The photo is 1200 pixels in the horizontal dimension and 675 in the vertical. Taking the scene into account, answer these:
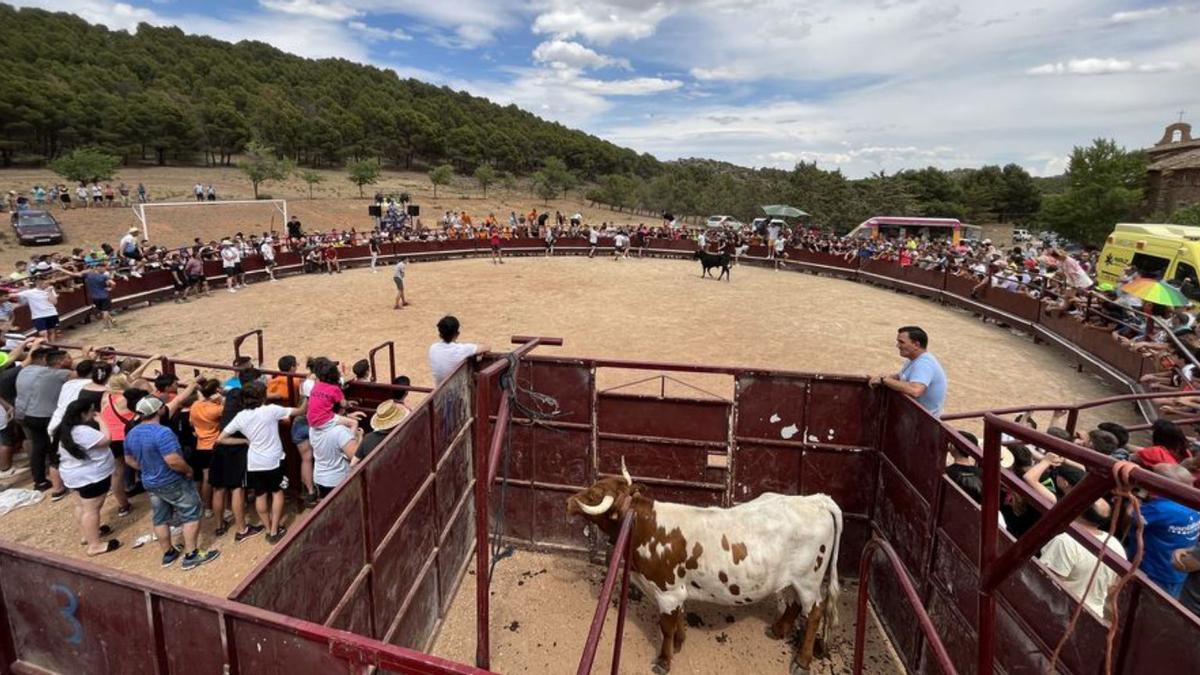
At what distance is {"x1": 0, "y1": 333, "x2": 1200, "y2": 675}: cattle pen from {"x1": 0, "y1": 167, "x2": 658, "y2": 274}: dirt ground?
29281mm

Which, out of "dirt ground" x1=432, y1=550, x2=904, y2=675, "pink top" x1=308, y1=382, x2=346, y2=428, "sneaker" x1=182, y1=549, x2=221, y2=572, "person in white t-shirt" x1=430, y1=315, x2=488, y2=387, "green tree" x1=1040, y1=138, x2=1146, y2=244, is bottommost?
"dirt ground" x1=432, y1=550, x2=904, y2=675

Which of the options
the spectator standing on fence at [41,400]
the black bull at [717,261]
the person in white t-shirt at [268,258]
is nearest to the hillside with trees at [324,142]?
the person in white t-shirt at [268,258]

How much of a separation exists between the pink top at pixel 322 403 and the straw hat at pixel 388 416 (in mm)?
404

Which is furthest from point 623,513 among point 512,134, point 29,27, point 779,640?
point 29,27

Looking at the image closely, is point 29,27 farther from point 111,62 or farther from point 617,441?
point 617,441

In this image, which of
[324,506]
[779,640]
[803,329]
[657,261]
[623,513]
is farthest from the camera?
[657,261]

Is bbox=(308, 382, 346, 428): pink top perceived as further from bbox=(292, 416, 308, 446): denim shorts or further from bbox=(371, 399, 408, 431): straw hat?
bbox=(292, 416, 308, 446): denim shorts

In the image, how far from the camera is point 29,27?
281 ft

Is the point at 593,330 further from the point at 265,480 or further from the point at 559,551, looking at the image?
the point at 265,480

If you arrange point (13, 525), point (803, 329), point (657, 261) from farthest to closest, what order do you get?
point (657, 261) < point (803, 329) < point (13, 525)

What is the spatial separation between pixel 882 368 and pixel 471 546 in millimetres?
10262

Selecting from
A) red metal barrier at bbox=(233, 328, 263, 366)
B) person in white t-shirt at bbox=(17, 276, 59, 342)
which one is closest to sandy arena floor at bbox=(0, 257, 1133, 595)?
person in white t-shirt at bbox=(17, 276, 59, 342)

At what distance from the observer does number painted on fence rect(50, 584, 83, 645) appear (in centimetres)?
313

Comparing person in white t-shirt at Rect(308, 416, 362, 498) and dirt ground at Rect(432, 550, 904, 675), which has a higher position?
person in white t-shirt at Rect(308, 416, 362, 498)
